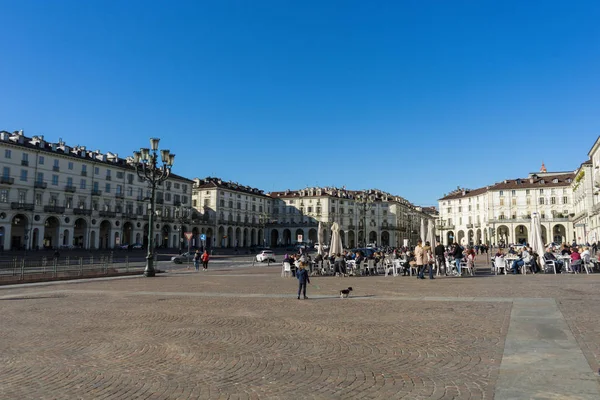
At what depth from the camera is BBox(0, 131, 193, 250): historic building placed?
58375mm

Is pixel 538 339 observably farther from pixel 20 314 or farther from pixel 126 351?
pixel 20 314

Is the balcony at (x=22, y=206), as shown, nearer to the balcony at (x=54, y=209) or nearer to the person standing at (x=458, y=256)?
the balcony at (x=54, y=209)

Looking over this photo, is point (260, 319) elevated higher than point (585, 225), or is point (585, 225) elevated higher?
point (585, 225)

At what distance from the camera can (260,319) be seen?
973 cm

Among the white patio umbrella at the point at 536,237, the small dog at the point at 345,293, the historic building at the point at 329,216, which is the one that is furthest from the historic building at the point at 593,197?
the small dog at the point at 345,293

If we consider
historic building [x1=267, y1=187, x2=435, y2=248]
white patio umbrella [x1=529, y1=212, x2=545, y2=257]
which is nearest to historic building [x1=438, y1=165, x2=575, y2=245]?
historic building [x1=267, y1=187, x2=435, y2=248]

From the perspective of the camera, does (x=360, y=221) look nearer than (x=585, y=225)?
No

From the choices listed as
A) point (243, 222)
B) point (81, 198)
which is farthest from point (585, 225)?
point (81, 198)

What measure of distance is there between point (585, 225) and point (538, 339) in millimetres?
68331

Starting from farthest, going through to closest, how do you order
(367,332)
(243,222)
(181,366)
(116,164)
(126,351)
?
(243,222) < (116,164) < (367,332) < (126,351) < (181,366)

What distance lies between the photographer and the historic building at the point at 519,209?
281 ft

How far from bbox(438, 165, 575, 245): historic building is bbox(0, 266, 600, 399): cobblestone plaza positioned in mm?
80757

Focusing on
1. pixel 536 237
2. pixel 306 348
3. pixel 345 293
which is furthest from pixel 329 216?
pixel 306 348

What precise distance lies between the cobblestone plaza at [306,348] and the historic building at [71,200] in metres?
54.6
